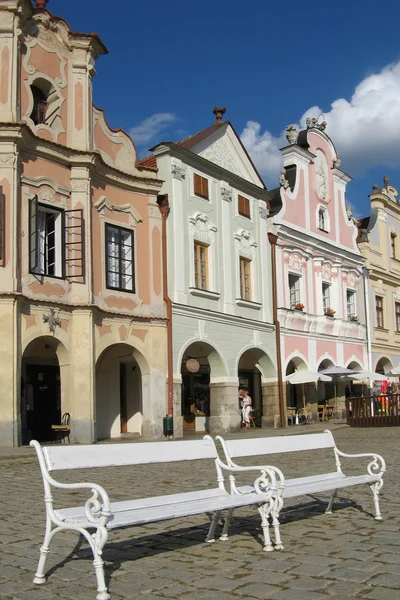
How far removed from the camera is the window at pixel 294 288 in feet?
95.6

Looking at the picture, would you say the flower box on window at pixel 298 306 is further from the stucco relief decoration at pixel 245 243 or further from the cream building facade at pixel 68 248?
the cream building facade at pixel 68 248

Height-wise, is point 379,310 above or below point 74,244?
below

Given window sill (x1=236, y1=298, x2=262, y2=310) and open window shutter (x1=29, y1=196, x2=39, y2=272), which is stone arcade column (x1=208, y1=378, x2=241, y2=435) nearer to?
window sill (x1=236, y1=298, x2=262, y2=310)

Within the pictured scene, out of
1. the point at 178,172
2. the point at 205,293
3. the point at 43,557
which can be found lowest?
the point at 43,557

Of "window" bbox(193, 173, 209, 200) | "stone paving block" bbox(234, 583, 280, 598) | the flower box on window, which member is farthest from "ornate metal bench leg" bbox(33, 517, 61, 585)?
the flower box on window

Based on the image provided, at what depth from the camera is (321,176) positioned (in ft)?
104

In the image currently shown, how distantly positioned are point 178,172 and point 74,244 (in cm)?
531

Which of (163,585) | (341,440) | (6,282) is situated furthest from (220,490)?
(341,440)

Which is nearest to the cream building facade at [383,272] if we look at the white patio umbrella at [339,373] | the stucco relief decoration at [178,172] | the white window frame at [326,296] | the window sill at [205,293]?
the white window frame at [326,296]

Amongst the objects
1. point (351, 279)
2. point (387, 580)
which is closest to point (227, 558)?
point (387, 580)

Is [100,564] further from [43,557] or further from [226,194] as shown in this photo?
[226,194]

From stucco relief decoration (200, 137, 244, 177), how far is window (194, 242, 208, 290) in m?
3.12

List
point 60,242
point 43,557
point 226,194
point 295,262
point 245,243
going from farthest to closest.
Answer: point 295,262 < point 245,243 < point 226,194 < point 60,242 < point 43,557

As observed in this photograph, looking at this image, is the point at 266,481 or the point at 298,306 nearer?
the point at 266,481
